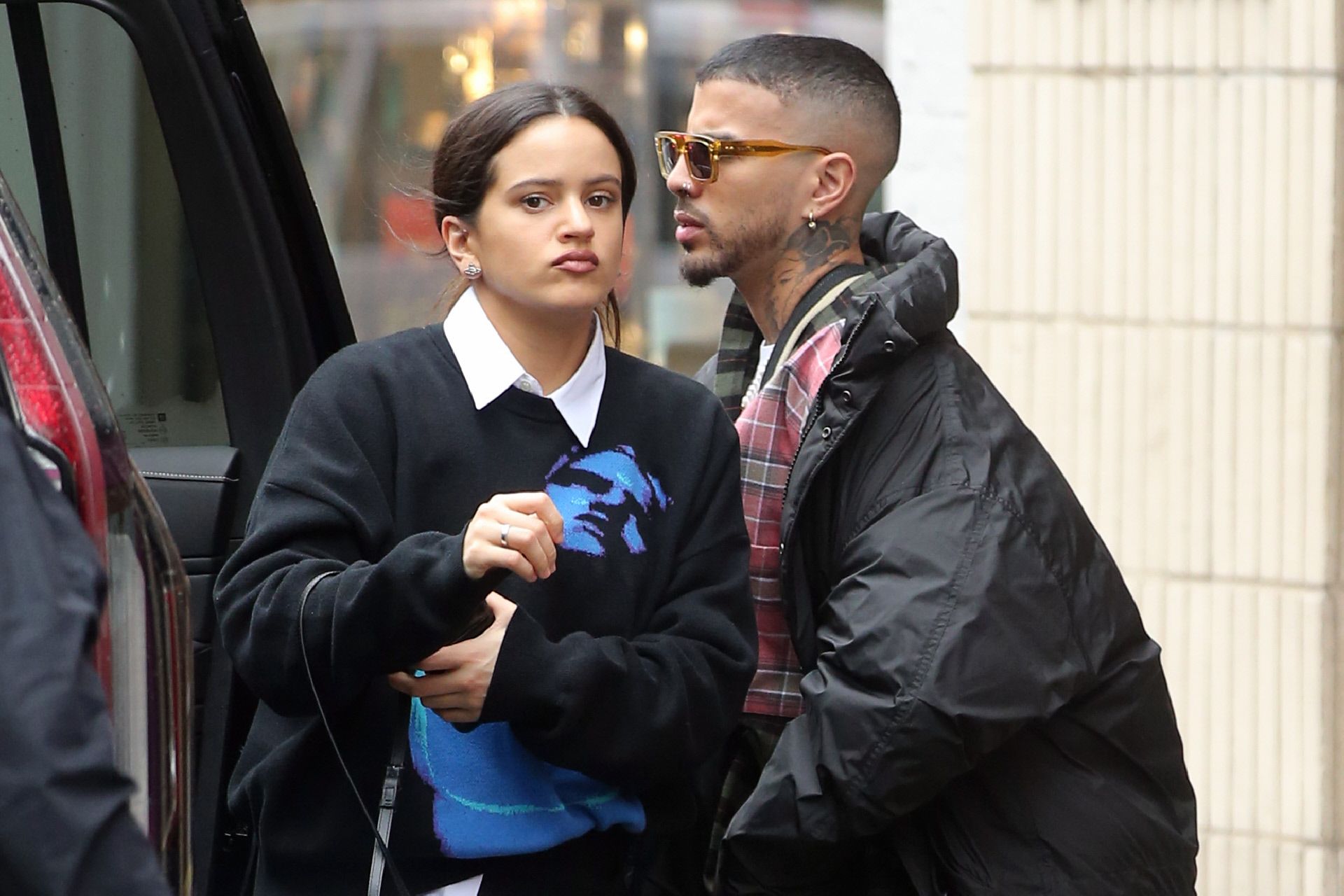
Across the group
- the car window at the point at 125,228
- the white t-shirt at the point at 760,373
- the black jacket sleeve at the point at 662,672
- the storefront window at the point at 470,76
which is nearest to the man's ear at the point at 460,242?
the black jacket sleeve at the point at 662,672

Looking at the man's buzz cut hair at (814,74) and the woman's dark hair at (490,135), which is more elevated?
the man's buzz cut hair at (814,74)

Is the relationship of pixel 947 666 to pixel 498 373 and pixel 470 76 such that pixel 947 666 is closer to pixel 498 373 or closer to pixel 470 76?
pixel 498 373

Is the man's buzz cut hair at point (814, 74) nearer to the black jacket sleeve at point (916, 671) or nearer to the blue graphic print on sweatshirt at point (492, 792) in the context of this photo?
the black jacket sleeve at point (916, 671)

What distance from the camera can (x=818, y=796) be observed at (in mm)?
2334

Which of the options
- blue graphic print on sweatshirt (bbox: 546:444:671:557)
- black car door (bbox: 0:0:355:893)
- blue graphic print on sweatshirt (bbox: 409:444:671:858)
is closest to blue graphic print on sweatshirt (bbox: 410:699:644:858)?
Answer: blue graphic print on sweatshirt (bbox: 409:444:671:858)

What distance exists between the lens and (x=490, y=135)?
7.41 feet

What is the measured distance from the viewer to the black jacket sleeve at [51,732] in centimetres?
129

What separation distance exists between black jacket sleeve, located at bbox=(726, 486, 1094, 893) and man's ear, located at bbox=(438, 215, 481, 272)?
0.60 meters

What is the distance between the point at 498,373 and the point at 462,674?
0.37m

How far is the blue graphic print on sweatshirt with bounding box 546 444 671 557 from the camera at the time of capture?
7.12 feet

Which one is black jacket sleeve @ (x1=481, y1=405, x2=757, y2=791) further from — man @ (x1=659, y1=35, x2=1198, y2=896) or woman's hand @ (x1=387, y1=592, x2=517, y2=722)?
man @ (x1=659, y1=35, x2=1198, y2=896)

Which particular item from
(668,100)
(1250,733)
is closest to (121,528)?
(1250,733)

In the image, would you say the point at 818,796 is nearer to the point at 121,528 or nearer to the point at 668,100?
the point at 121,528

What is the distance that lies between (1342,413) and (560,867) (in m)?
2.68
